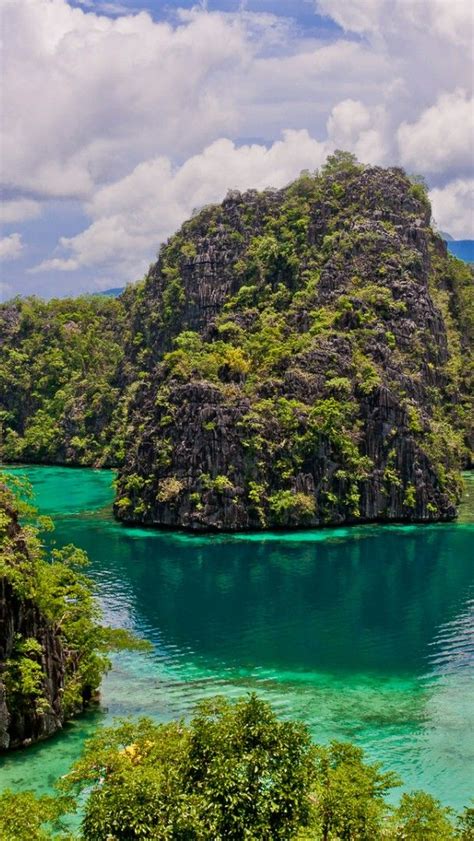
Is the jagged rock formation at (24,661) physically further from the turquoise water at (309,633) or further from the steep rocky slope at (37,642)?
the turquoise water at (309,633)

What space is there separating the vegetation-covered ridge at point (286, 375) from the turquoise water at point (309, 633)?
11.8 feet

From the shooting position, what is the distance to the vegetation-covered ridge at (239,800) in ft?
52.3

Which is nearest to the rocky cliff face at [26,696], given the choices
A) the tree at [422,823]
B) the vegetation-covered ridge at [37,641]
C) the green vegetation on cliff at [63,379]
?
the vegetation-covered ridge at [37,641]

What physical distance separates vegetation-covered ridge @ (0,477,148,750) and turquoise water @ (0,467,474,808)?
89 centimetres

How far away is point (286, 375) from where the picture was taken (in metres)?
70.7

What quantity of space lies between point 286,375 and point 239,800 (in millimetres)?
55947

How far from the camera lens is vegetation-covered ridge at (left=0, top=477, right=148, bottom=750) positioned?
84.9ft

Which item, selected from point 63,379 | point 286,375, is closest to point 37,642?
point 286,375

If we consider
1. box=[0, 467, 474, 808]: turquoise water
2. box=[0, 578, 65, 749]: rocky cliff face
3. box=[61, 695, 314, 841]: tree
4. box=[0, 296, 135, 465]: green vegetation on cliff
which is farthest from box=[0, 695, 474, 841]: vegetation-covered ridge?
box=[0, 296, 135, 465]: green vegetation on cliff

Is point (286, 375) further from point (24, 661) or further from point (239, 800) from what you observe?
point (239, 800)

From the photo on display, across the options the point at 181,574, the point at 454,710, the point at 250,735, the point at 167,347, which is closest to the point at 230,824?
the point at 250,735

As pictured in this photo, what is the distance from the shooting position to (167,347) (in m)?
102

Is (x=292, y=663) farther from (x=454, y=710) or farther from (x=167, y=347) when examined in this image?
(x=167, y=347)

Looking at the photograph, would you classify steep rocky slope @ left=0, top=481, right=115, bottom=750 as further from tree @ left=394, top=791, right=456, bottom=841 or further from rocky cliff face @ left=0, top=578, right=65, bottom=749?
tree @ left=394, top=791, right=456, bottom=841
